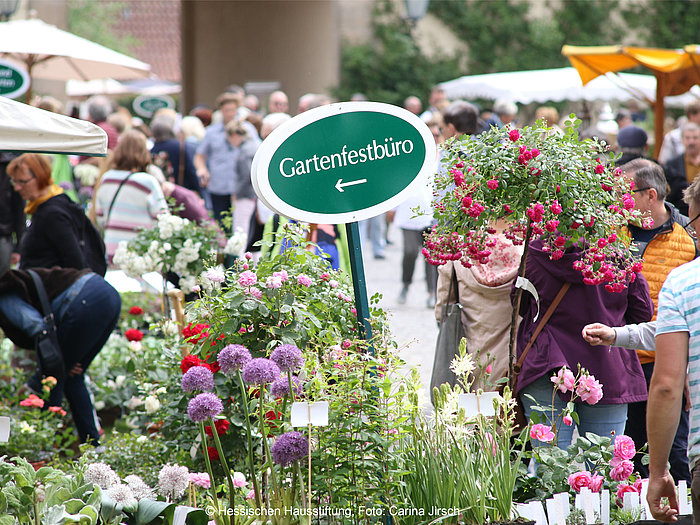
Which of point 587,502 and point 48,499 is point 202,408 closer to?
point 48,499

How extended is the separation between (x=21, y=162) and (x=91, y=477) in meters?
3.00

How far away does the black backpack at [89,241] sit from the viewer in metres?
5.61

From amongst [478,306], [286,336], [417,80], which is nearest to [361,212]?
[286,336]

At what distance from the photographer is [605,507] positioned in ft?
10.5

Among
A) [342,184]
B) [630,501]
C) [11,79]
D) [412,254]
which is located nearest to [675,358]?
[630,501]

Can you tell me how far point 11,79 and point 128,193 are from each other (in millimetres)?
3646

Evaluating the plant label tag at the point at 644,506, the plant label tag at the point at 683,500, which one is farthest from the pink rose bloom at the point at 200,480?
the plant label tag at the point at 683,500

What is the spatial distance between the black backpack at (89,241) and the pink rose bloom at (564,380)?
3.24 meters

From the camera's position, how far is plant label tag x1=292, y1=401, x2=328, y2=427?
104 inches

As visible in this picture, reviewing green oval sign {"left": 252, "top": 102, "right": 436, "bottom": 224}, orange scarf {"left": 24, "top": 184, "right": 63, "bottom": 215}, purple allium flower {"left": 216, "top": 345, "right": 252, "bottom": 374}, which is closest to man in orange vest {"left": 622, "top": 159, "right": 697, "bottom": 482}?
green oval sign {"left": 252, "top": 102, "right": 436, "bottom": 224}

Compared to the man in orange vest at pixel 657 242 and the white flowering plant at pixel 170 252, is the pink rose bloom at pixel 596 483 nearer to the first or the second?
the man in orange vest at pixel 657 242

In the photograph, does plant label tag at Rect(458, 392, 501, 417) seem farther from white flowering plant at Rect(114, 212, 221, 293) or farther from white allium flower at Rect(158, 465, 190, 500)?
white flowering plant at Rect(114, 212, 221, 293)

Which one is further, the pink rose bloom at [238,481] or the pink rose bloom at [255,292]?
the pink rose bloom at [255,292]

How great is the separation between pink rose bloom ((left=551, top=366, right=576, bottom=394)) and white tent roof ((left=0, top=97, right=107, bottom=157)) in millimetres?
2018
